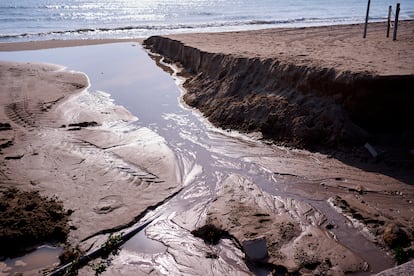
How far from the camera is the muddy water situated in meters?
5.38

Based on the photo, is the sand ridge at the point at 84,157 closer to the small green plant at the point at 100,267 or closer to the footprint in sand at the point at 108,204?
the footprint in sand at the point at 108,204

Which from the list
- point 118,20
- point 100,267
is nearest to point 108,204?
point 100,267

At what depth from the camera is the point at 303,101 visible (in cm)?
892

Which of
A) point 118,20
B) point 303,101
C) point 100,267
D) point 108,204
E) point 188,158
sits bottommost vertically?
point 100,267

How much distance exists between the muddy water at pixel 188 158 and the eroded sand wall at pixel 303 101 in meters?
0.64

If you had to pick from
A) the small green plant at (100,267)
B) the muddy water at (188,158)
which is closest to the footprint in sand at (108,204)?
the muddy water at (188,158)

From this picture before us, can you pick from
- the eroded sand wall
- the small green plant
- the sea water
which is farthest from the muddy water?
the sea water

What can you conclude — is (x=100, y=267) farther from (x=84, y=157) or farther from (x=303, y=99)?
(x=303, y=99)

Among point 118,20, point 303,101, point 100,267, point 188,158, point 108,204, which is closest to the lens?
point 100,267

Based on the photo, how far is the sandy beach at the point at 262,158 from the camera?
536 centimetres

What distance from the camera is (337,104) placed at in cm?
838

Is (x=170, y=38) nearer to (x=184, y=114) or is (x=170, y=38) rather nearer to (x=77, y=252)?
(x=184, y=114)

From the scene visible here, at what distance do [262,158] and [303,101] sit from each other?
2012mm

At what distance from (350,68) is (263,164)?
3297 millimetres
